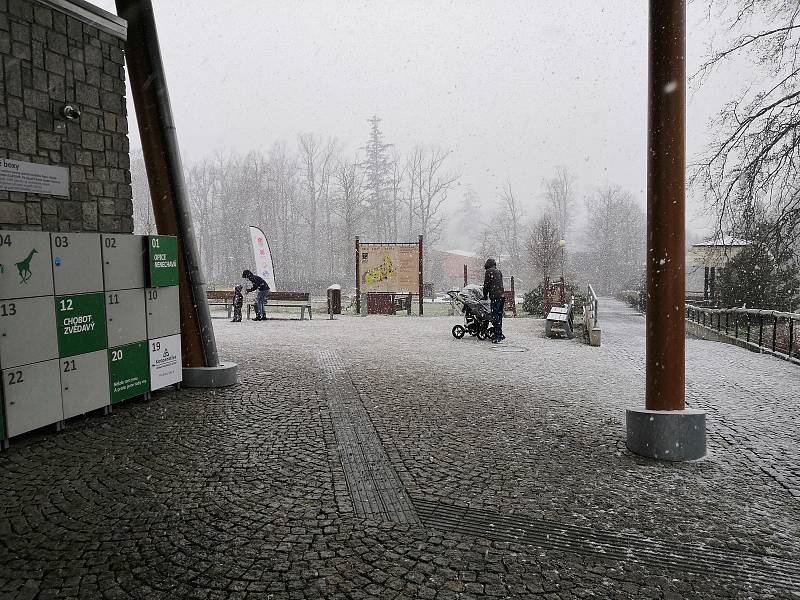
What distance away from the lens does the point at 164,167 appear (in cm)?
737

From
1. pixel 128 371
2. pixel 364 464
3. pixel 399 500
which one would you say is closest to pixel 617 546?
pixel 399 500

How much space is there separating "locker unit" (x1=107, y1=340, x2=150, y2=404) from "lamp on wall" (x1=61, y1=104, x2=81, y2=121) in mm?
2537

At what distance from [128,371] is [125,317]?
0.57 metres

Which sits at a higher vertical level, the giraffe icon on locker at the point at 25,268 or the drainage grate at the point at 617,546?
the giraffe icon on locker at the point at 25,268

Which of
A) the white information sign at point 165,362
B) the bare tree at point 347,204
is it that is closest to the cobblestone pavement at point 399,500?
the white information sign at point 165,362

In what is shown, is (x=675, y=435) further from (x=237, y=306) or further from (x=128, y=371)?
(x=237, y=306)

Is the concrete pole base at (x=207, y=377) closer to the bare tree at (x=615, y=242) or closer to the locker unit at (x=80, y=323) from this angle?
the locker unit at (x=80, y=323)

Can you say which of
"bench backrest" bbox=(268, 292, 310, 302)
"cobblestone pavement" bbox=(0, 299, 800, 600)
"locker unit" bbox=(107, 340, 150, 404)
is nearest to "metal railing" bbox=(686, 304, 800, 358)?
"cobblestone pavement" bbox=(0, 299, 800, 600)

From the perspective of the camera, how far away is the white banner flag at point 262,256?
20453 mm

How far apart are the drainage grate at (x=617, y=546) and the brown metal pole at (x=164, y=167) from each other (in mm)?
4730

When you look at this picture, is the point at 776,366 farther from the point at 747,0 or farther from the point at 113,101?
the point at 113,101

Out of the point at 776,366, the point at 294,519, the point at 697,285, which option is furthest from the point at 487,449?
the point at 697,285

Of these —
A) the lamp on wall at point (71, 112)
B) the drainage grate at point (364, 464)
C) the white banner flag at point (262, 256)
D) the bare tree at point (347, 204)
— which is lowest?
the drainage grate at point (364, 464)

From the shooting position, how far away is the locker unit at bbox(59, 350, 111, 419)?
5.49m
